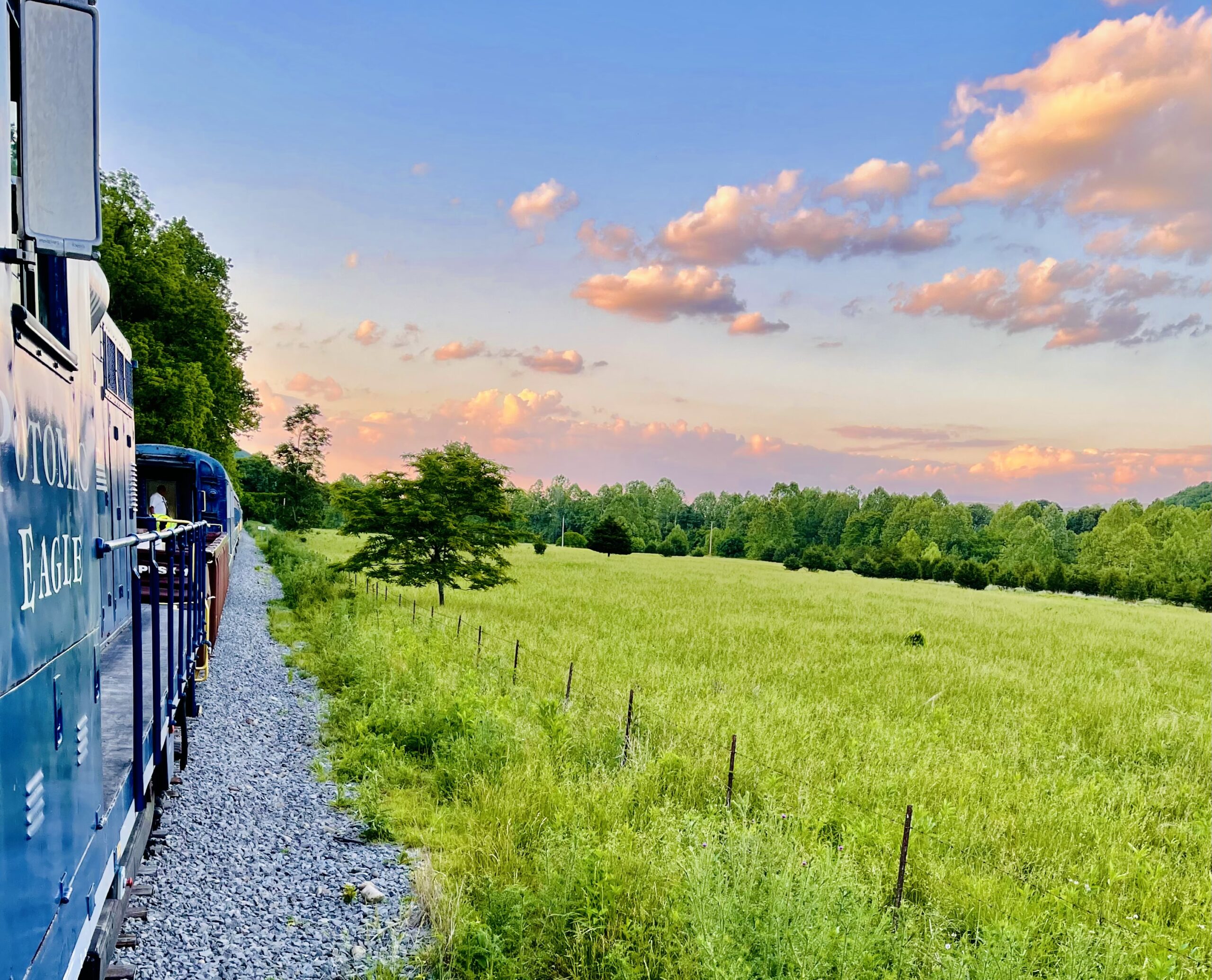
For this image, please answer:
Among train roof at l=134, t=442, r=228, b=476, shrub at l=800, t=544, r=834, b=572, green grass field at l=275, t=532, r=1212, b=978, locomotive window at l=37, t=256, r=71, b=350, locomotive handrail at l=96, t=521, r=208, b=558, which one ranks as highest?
train roof at l=134, t=442, r=228, b=476

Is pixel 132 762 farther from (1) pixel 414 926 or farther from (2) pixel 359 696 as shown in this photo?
(2) pixel 359 696

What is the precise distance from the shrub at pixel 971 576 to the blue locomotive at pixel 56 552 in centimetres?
5760

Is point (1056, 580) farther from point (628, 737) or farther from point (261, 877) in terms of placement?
point (261, 877)

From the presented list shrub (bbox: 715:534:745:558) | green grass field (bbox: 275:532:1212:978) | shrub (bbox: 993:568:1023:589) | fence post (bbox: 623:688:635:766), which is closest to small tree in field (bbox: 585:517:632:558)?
shrub (bbox: 715:534:745:558)

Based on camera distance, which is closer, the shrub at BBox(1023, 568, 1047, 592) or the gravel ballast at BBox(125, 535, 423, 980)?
the gravel ballast at BBox(125, 535, 423, 980)

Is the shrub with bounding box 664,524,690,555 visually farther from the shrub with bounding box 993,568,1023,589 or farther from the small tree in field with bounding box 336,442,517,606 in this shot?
the small tree in field with bounding box 336,442,517,606

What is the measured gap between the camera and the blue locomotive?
7.20ft

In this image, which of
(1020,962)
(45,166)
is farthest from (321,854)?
(45,166)

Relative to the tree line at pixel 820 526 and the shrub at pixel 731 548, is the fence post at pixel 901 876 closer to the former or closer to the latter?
the tree line at pixel 820 526

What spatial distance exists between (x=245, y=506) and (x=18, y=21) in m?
67.0

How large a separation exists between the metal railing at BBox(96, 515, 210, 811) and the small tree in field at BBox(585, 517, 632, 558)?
53.0m

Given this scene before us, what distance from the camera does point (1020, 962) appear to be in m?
4.34

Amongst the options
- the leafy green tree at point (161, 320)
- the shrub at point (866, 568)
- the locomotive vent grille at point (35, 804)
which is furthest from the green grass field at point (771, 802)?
the shrub at point (866, 568)

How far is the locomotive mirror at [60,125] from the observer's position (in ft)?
7.07
